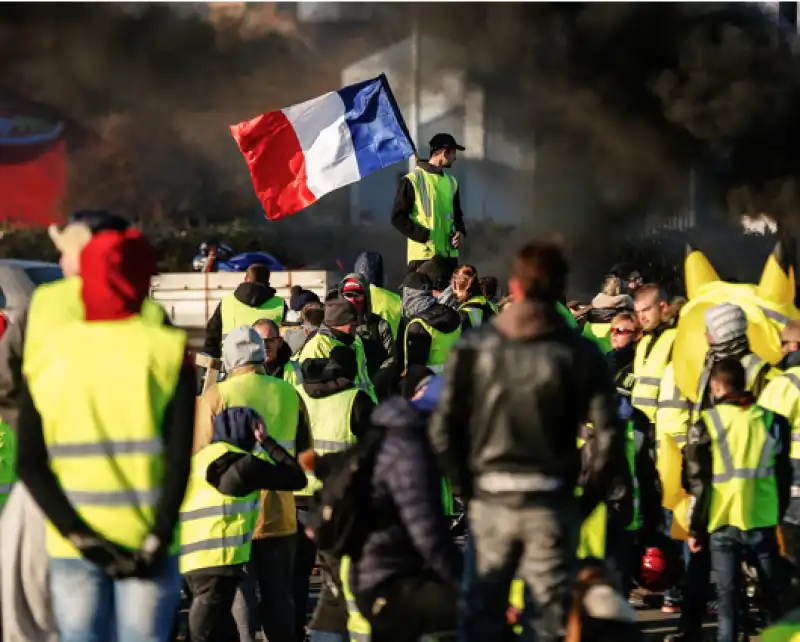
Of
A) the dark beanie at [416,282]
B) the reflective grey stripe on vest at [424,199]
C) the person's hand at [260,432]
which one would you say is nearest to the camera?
the person's hand at [260,432]

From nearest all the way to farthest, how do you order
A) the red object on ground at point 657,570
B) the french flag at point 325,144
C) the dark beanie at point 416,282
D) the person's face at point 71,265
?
the person's face at point 71,265, the red object on ground at point 657,570, the dark beanie at point 416,282, the french flag at point 325,144

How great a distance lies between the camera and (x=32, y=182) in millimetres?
33188

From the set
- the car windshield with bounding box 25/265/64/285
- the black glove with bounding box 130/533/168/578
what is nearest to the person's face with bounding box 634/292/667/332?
the car windshield with bounding box 25/265/64/285

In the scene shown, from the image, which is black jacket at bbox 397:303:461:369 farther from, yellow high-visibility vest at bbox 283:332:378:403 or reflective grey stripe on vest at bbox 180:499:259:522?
reflective grey stripe on vest at bbox 180:499:259:522

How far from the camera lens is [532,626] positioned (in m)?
5.33

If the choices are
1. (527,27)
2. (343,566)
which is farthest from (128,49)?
(343,566)

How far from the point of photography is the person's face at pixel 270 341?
838 cm

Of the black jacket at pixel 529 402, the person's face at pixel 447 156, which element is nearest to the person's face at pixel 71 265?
the black jacket at pixel 529 402

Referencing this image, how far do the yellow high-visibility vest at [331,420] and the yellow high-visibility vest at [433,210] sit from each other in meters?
3.11

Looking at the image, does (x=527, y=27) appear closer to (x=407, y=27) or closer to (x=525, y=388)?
(x=407, y=27)

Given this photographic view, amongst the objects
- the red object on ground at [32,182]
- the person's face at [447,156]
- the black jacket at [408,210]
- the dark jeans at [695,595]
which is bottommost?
the dark jeans at [695,595]

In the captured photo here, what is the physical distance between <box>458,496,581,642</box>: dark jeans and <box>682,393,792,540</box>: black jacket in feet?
5.99

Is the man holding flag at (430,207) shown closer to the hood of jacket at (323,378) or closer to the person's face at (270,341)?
the person's face at (270,341)

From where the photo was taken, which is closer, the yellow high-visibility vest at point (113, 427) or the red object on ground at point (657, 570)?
the yellow high-visibility vest at point (113, 427)
